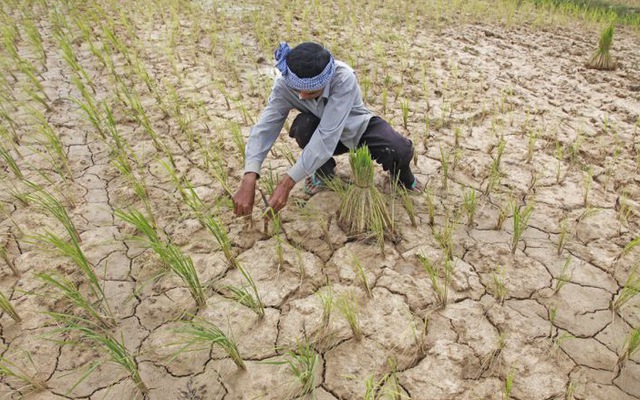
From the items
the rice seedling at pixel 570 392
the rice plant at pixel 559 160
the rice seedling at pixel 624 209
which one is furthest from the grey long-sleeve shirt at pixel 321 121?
the rice seedling at pixel 624 209

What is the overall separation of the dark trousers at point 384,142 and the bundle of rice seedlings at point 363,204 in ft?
0.70

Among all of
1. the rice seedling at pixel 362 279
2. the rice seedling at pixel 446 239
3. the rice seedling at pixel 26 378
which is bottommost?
the rice seedling at pixel 26 378

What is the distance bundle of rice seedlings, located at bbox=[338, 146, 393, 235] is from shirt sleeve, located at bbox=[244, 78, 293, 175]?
1.51 feet

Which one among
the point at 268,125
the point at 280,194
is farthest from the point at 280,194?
the point at 268,125

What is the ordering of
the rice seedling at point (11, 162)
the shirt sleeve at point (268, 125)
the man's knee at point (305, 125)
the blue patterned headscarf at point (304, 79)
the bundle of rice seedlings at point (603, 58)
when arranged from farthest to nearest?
the bundle of rice seedlings at point (603, 58) → the rice seedling at point (11, 162) → the man's knee at point (305, 125) → the shirt sleeve at point (268, 125) → the blue patterned headscarf at point (304, 79)

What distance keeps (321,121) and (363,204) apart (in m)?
0.44

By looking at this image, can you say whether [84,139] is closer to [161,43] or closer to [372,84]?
[161,43]

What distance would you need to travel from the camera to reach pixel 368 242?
2.00 m

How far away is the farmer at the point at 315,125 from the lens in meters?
1.76

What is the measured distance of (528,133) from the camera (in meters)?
2.83

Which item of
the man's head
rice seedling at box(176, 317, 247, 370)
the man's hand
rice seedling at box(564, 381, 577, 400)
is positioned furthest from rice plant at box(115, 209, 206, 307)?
rice seedling at box(564, 381, 577, 400)

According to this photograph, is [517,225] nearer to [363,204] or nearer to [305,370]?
[363,204]

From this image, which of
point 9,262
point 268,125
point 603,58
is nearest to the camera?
point 9,262

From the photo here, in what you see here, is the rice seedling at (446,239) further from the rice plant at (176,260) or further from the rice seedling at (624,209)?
the rice plant at (176,260)
